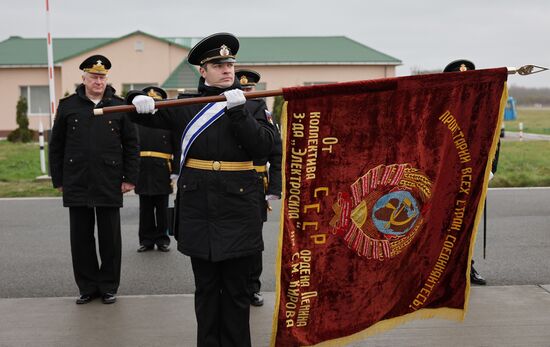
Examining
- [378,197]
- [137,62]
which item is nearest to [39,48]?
[137,62]

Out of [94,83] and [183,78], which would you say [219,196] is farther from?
[183,78]

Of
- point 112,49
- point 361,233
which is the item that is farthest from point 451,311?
point 112,49

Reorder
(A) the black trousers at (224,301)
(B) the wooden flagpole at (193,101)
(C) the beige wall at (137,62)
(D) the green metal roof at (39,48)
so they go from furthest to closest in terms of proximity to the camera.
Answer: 1. (D) the green metal roof at (39,48)
2. (C) the beige wall at (137,62)
3. (A) the black trousers at (224,301)
4. (B) the wooden flagpole at (193,101)

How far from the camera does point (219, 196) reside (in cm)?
400

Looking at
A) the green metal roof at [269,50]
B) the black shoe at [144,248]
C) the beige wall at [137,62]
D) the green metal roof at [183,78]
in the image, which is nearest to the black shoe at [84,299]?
the black shoe at [144,248]

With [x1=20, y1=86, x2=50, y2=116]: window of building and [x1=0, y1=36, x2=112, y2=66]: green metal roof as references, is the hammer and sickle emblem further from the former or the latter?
[x1=20, y1=86, x2=50, y2=116]: window of building

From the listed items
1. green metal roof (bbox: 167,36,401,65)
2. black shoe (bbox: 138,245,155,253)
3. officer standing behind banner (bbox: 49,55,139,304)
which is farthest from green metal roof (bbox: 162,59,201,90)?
officer standing behind banner (bbox: 49,55,139,304)

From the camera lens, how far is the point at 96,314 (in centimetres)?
544

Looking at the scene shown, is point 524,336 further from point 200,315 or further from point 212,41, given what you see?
point 212,41

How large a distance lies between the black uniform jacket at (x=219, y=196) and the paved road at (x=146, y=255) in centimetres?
232

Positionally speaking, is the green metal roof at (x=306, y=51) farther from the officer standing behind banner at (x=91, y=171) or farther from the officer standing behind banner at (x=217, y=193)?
the officer standing behind banner at (x=217, y=193)

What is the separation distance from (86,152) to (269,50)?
28949mm

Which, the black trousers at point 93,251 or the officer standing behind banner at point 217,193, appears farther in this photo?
the black trousers at point 93,251

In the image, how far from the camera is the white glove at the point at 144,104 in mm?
3781
